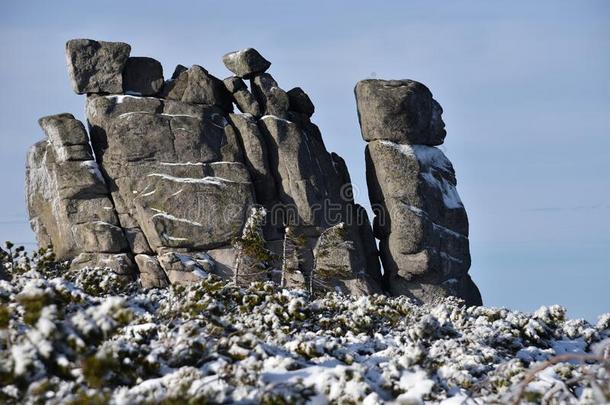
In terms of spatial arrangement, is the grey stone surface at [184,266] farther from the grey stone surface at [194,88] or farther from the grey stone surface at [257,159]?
the grey stone surface at [194,88]

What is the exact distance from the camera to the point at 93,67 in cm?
4472

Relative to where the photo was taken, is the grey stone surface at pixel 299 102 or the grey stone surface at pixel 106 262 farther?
the grey stone surface at pixel 299 102

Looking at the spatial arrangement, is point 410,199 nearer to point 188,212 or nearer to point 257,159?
point 257,159

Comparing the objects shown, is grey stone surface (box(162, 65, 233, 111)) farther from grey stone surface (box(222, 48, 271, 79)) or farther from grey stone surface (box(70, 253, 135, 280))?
grey stone surface (box(70, 253, 135, 280))

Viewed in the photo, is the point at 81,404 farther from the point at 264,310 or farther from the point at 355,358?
the point at 264,310

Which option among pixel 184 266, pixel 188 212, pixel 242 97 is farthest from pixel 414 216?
pixel 184 266

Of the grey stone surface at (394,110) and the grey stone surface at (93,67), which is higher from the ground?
the grey stone surface at (93,67)

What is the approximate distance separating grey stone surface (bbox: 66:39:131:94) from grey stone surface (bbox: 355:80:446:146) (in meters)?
13.0

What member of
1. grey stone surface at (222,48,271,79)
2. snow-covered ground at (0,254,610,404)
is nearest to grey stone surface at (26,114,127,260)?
grey stone surface at (222,48,271,79)

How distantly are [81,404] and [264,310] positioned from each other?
8935 mm

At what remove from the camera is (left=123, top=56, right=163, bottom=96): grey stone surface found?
148ft

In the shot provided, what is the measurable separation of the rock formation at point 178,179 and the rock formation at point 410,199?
194 centimetres

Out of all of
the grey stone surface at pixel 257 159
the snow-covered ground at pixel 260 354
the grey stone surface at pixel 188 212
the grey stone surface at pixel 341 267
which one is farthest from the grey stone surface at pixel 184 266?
the snow-covered ground at pixel 260 354

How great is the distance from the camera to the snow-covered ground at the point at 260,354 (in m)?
8.84
